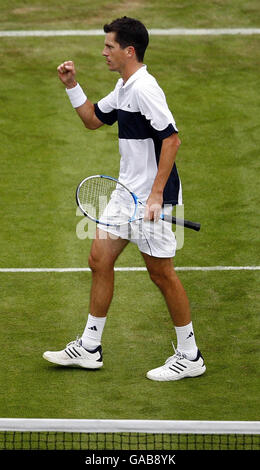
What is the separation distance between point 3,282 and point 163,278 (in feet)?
6.79

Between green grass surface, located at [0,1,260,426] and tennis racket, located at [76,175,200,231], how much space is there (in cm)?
107

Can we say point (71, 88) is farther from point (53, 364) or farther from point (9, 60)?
point (9, 60)

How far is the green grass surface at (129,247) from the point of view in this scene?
780 centimetres

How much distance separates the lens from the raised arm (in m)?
7.94

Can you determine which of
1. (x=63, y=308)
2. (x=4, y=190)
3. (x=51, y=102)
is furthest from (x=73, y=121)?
(x=63, y=308)

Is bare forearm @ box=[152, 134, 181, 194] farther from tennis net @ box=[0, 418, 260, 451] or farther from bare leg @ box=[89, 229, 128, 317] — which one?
tennis net @ box=[0, 418, 260, 451]

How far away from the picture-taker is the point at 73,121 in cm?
1242

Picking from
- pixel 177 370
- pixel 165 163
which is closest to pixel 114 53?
pixel 165 163

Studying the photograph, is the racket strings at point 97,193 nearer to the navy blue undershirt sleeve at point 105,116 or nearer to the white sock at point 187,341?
the navy blue undershirt sleeve at point 105,116

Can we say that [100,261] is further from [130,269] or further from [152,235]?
[130,269]

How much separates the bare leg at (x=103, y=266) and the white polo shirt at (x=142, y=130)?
0.39 m

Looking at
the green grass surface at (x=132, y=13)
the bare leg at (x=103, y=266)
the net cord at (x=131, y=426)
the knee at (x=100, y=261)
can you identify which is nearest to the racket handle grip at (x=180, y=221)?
the bare leg at (x=103, y=266)

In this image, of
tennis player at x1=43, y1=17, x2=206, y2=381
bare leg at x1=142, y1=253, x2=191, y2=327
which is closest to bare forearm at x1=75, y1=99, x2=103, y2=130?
tennis player at x1=43, y1=17, x2=206, y2=381

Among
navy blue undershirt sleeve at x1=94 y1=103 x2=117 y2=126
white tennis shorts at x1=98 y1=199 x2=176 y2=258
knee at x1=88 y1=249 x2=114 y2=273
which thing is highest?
navy blue undershirt sleeve at x1=94 y1=103 x2=117 y2=126
